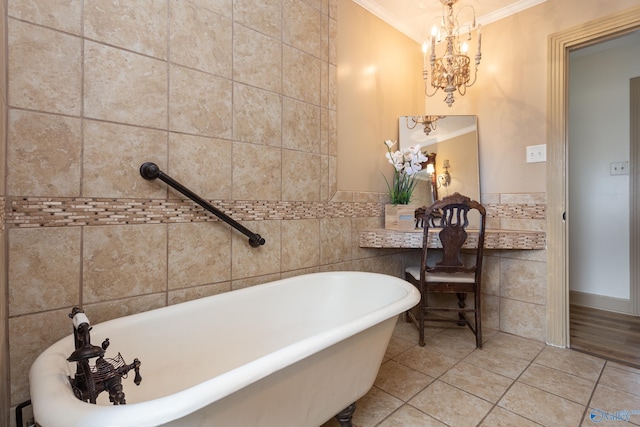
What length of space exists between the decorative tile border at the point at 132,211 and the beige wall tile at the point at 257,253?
2.2 inches

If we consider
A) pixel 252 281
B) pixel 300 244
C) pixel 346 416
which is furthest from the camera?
pixel 300 244

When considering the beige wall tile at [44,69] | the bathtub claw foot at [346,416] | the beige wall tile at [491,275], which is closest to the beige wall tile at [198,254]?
the beige wall tile at [44,69]

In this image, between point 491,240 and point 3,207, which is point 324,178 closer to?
point 491,240

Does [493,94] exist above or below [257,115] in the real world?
above

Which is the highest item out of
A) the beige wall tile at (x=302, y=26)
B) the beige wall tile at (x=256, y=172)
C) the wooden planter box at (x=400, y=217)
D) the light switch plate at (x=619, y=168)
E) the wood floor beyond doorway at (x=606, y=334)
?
the beige wall tile at (x=302, y=26)

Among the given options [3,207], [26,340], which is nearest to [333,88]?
[3,207]

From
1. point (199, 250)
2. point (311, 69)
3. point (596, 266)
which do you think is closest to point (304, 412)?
point (199, 250)

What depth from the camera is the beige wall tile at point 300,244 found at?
1.89m

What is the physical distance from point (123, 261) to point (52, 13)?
100 cm

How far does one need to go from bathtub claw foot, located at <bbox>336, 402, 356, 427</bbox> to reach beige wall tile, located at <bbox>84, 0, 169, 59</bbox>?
179cm

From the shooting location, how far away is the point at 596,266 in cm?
290

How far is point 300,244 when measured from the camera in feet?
6.43

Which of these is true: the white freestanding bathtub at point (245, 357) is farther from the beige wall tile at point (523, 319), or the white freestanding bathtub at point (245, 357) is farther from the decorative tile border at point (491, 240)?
the beige wall tile at point (523, 319)

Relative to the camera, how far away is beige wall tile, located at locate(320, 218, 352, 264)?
2096mm
